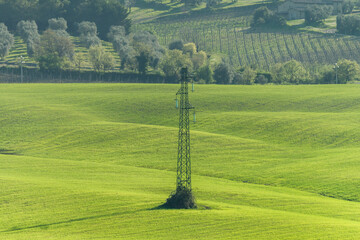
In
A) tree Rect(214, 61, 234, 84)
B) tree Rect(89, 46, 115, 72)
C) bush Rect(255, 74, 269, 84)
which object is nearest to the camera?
tree Rect(214, 61, 234, 84)

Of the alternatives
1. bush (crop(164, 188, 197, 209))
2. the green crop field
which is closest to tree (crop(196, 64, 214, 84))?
the green crop field

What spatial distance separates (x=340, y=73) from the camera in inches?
7018

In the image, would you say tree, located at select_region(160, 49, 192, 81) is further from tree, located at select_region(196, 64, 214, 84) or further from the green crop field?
the green crop field

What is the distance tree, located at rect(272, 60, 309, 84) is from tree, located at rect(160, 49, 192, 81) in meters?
25.9

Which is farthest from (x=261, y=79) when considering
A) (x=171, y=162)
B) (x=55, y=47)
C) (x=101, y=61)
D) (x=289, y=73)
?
(x=171, y=162)

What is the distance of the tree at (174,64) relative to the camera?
177250 millimetres

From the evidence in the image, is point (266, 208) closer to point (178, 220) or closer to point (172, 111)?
point (178, 220)

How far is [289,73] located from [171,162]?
107068 millimetres

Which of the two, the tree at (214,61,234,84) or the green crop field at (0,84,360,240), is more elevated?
the tree at (214,61,234,84)

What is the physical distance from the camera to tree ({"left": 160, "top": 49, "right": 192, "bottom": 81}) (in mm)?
177250

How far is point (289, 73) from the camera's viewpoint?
608 ft

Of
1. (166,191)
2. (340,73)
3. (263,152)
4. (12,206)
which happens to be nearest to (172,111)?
(263,152)

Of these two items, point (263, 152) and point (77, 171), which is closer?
point (77, 171)

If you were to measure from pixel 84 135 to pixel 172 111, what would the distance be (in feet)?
73.4
